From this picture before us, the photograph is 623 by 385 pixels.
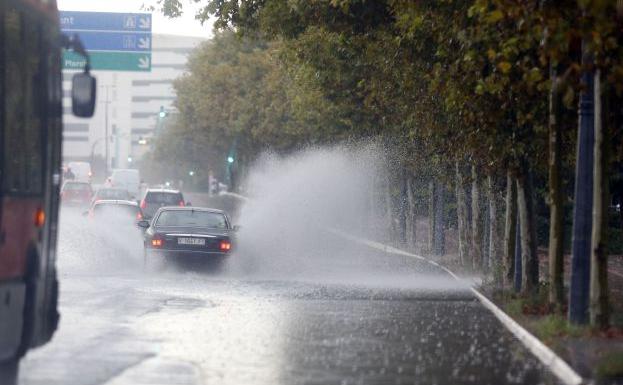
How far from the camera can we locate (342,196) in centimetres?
6350

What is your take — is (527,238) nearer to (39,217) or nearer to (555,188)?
(555,188)

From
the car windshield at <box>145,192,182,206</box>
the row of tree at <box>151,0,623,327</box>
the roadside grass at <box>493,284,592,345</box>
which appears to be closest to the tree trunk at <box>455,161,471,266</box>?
the row of tree at <box>151,0,623,327</box>

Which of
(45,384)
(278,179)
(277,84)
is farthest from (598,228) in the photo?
(278,179)

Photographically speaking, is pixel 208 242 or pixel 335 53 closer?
pixel 208 242

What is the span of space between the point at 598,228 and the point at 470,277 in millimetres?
13976

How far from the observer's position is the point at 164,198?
50219 mm

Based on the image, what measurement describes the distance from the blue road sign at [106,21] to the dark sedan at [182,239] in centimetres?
1454

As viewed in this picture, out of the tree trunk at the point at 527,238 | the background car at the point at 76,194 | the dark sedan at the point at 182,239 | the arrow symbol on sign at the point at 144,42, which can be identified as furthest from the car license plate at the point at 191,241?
the background car at the point at 76,194

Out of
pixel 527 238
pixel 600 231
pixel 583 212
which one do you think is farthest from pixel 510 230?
pixel 600 231

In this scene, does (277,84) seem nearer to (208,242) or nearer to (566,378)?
(208,242)

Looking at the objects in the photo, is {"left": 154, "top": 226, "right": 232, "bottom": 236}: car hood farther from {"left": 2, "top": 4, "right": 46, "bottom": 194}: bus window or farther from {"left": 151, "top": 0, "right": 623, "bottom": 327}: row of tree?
{"left": 2, "top": 4, "right": 46, "bottom": 194}: bus window

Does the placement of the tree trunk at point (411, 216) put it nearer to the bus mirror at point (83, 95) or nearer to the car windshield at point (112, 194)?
the car windshield at point (112, 194)

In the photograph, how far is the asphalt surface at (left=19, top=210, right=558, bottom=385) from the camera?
13.4 m

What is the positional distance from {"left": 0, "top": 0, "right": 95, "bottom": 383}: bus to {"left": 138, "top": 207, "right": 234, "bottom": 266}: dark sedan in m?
16.2
